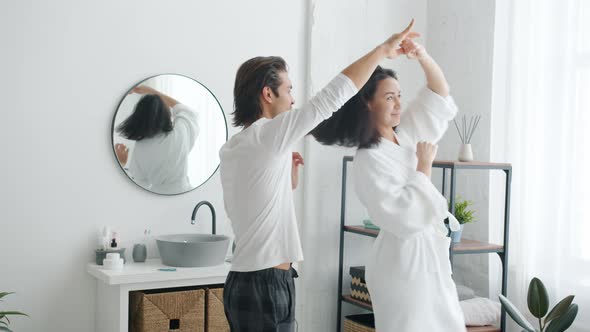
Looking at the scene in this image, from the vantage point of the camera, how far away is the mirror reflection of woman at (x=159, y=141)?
335 cm

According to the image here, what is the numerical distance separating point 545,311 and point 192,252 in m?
1.57

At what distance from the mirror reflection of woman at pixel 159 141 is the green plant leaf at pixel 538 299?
1713 millimetres

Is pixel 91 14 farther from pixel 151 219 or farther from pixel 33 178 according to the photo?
pixel 151 219

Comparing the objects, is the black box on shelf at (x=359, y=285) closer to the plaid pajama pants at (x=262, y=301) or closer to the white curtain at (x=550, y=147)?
the white curtain at (x=550, y=147)

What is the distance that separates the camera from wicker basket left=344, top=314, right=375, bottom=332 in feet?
11.6

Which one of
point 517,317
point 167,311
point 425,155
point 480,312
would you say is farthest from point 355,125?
point 480,312

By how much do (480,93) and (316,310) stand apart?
4.91ft

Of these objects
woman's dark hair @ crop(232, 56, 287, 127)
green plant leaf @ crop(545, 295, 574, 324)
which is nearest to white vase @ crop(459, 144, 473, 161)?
green plant leaf @ crop(545, 295, 574, 324)

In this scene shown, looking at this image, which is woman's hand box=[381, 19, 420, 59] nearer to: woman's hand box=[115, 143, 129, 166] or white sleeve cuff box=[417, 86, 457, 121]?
white sleeve cuff box=[417, 86, 457, 121]

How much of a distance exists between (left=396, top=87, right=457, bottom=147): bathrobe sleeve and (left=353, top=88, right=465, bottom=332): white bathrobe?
16 centimetres

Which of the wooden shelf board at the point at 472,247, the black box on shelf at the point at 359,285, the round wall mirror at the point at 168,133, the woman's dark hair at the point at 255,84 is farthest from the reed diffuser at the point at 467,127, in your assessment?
the woman's dark hair at the point at 255,84

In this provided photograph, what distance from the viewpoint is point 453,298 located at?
7.05 feet

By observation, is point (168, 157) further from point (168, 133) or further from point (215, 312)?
point (215, 312)

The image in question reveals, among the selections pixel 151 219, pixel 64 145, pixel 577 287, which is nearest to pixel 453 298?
pixel 577 287
